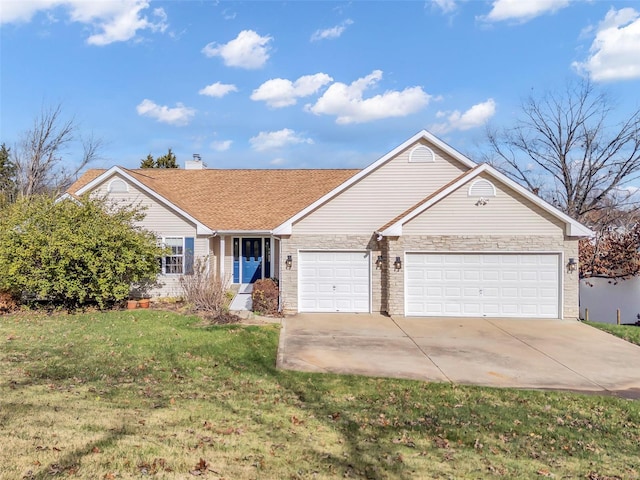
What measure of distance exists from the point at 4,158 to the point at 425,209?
41.2 metres

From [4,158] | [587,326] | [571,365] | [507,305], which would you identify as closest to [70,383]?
[571,365]

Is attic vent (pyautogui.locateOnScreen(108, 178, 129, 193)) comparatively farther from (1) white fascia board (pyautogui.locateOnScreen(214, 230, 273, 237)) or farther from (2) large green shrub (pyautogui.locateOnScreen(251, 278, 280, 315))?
(2) large green shrub (pyautogui.locateOnScreen(251, 278, 280, 315))

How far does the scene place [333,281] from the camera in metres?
14.4

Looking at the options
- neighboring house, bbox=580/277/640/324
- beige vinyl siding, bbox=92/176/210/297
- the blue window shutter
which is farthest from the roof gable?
the blue window shutter

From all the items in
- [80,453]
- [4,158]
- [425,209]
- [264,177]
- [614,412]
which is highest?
[4,158]

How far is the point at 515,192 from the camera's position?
1360cm

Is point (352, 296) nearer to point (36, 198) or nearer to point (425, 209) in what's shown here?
point (425, 209)

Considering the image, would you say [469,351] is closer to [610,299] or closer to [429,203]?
[429,203]

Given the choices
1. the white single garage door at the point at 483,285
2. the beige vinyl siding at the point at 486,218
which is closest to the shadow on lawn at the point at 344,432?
the white single garage door at the point at 483,285

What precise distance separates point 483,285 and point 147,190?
13517mm

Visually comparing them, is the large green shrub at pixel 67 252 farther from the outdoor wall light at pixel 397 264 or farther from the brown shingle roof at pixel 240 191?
the outdoor wall light at pixel 397 264

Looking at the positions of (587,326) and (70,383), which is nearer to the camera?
(70,383)

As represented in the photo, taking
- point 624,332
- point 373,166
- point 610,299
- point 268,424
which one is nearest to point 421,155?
point 373,166

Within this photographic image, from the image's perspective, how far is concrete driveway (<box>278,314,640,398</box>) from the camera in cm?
782
